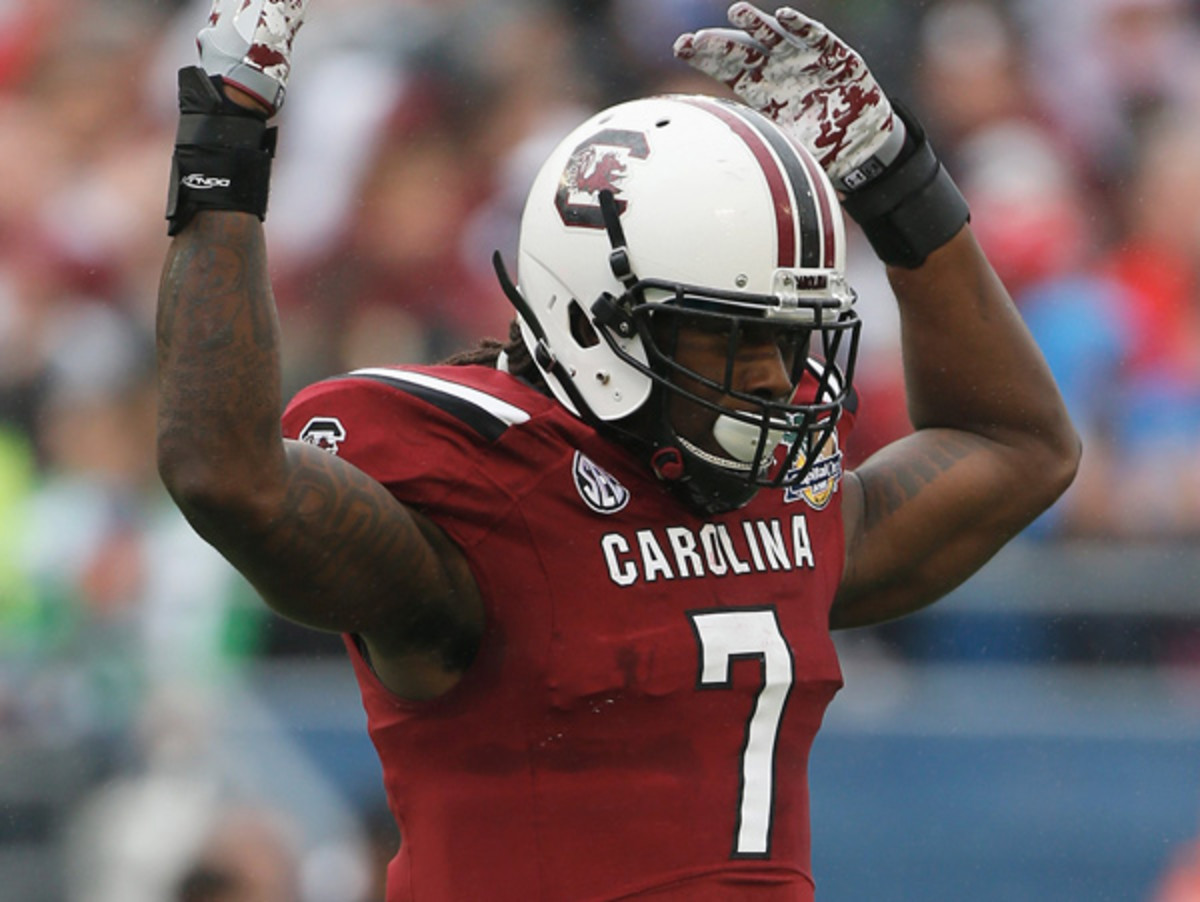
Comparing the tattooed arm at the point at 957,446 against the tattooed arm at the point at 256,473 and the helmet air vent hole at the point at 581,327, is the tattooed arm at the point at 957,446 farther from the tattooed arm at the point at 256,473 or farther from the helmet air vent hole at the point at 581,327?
the tattooed arm at the point at 256,473

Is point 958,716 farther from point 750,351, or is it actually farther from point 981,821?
point 750,351

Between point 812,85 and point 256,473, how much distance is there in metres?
1.06

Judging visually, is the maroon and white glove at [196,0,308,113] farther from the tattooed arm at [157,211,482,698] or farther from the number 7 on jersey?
the number 7 on jersey

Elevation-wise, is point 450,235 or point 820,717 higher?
point 450,235

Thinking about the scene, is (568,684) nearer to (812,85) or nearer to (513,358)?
(513,358)

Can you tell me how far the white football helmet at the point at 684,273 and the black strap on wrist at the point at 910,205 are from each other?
357 mm

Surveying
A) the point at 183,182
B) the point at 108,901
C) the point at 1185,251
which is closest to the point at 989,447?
the point at 183,182

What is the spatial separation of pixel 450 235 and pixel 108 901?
75.2 inches

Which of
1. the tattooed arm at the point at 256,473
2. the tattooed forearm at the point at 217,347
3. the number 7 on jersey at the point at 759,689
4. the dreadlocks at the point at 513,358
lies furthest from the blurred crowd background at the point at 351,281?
the tattooed forearm at the point at 217,347

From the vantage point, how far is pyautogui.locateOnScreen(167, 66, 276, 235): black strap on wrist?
73.5 inches

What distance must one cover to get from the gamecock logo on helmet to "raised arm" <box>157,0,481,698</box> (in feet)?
1.29

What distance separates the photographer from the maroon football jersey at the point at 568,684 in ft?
6.79

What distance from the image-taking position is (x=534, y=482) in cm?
210

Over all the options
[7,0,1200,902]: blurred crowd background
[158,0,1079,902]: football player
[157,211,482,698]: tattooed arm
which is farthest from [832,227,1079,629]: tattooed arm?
[7,0,1200,902]: blurred crowd background
